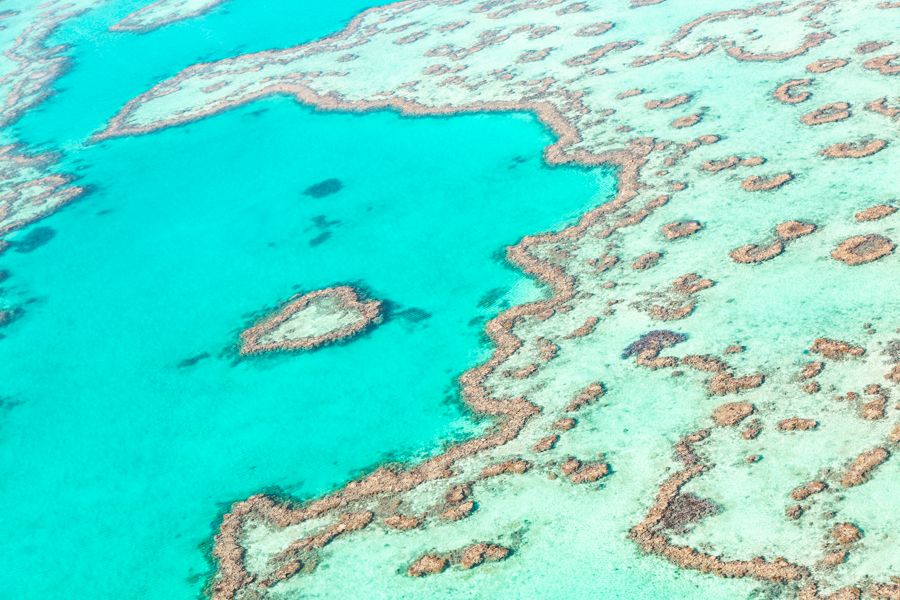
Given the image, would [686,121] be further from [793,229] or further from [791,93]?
[793,229]

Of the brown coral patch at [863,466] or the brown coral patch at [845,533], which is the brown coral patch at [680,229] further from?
the brown coral patch at [845,533]

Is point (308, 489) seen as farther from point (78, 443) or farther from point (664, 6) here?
point (664, 6)

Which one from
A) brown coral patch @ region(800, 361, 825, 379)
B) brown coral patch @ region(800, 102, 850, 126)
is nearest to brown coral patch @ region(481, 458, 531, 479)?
brown coral patch @ region(800, 361, 825, 379)

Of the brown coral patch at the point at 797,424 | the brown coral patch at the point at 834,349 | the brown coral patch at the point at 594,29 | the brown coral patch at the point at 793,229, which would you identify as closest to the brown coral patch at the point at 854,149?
the brown coral patch at the point at 793,229

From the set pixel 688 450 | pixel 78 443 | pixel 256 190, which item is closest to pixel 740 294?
pixel 688 450

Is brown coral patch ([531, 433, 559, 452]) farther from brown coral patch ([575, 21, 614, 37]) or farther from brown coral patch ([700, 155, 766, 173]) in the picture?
brown coral patch ([575, 21, 614, 37])

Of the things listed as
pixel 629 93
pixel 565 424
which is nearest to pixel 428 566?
pixel 565 424
